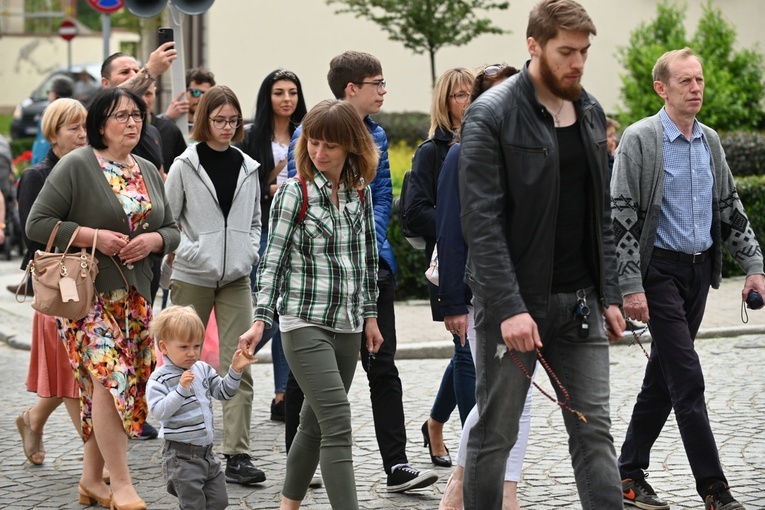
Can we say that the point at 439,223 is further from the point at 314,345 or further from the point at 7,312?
the point at 7,312

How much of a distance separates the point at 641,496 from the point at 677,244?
1162 mm

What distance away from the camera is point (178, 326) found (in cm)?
529

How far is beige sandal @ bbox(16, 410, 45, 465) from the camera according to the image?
6809mm

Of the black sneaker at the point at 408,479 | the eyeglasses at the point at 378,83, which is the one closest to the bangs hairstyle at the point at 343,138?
the eyeglasses at the point at 378,83

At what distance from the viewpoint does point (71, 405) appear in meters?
6.79

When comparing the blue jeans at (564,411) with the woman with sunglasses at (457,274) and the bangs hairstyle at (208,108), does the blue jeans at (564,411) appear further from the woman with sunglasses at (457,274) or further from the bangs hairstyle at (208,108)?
the bangs hairstyle at (208,108)

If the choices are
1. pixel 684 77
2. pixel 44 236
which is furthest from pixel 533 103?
pixel 44 236

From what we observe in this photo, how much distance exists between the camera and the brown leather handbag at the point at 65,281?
565cm

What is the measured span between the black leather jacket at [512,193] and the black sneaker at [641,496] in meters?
1.82

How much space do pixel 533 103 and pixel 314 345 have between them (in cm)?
140

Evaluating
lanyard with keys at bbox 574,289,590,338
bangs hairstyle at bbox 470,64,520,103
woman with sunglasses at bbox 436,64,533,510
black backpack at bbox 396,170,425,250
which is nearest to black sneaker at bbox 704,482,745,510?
woman with sunglasses at bbox 436,64,533,510

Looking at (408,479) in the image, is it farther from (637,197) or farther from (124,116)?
(124,116)

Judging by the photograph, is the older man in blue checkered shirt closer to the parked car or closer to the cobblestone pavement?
the cobblestone pavement

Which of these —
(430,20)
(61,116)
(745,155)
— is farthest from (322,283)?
(430,20)
